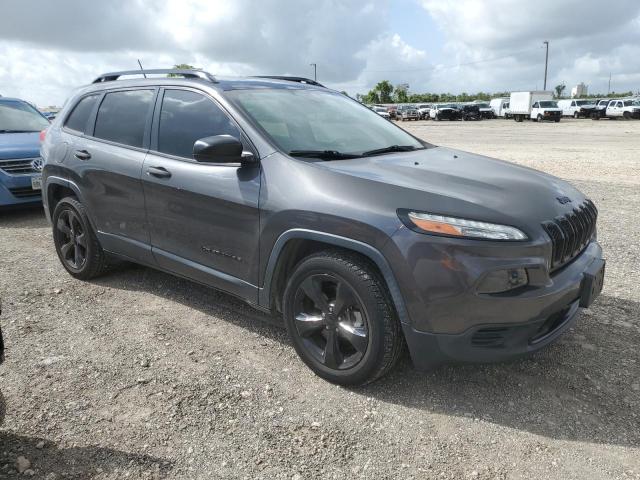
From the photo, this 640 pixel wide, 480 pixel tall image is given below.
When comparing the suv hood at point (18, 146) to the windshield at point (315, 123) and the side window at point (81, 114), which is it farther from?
the windshield at point (315, 123)

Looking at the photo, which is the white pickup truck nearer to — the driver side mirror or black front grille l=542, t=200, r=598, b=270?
black front grille l=542, t=200, r=598, b=270

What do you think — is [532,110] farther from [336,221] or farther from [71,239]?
[336,221]

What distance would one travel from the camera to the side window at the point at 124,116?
407cm

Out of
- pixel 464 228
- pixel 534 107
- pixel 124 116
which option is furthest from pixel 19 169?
pixel 534 107

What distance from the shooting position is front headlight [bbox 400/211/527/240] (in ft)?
8.48

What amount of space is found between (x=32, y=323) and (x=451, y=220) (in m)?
3.18

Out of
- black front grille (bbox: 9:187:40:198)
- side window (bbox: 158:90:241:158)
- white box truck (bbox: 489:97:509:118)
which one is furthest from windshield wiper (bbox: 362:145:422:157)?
white box truck (bbox: 489:97:509:118)

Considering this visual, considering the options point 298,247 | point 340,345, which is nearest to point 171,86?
point 298,247

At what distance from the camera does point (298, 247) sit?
3.16 meters

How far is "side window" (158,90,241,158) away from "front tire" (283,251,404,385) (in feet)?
3.64

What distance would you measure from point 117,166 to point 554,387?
336 cm

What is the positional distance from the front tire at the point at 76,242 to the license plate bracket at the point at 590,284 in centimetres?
372

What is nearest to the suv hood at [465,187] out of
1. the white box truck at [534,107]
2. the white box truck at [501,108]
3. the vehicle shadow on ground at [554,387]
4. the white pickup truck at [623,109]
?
the vehicle shadow on ground at [554,387]

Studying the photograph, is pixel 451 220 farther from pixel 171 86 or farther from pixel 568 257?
pixel 171 86
